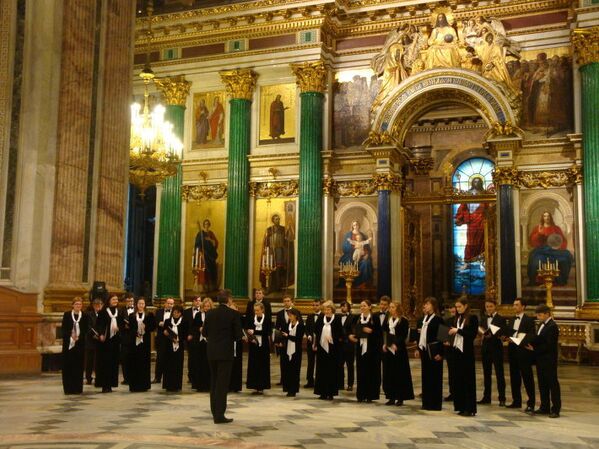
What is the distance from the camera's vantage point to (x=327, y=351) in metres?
10.5

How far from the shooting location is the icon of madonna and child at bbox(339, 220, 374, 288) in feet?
62.7

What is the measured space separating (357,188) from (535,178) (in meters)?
4.68

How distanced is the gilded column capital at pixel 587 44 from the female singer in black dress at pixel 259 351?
36.4ft

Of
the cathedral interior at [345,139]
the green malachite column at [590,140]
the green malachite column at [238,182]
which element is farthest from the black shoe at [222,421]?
the green malachite column at [238,182]

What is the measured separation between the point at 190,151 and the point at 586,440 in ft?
52.2

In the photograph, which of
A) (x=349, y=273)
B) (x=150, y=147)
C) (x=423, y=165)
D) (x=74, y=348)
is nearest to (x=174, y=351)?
(x=74, y=348)

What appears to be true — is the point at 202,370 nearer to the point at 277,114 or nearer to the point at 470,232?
the point at 277,114

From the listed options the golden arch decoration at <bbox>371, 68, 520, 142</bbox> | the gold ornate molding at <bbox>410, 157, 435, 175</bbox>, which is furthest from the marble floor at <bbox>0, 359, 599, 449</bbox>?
the gold ornate molding at <bbox>410, 157, 435, 175</bbox>

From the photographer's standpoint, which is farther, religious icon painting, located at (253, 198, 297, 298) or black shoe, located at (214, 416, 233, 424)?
religious icon painting, located at (253, 198, 297, 298)

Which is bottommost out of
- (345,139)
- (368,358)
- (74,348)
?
(368,358)

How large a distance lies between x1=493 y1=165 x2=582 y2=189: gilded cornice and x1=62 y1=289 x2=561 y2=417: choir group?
26.5 feet

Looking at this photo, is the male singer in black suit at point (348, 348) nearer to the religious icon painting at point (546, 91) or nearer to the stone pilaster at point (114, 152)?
the stone pilaster at point (114, 152)

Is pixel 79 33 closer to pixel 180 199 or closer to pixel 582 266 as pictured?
pixel 180 199

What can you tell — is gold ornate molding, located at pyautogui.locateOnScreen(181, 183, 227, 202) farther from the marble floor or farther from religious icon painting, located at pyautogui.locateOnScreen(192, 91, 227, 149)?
the marble floor
